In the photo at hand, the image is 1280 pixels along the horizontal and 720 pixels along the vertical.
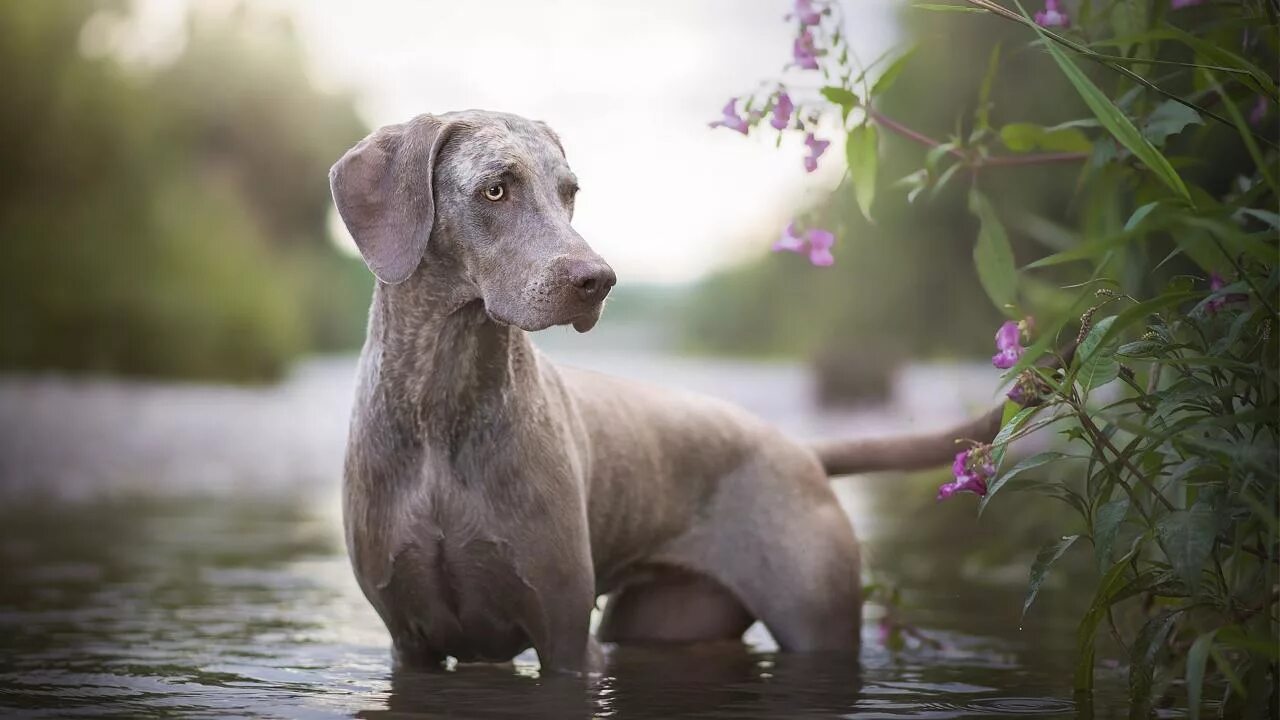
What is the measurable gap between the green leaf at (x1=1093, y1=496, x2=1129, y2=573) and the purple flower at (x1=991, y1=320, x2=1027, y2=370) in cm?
38

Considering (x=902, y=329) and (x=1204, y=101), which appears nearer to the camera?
(x=1204, y=101)

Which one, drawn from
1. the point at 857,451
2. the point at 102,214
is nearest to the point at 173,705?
the point at 857,451

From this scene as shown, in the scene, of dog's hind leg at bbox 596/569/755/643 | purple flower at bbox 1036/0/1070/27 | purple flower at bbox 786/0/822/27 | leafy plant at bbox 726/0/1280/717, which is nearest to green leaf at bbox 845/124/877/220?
leafy plant at bbox 726/0/1280/717

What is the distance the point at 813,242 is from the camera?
12.7 feet

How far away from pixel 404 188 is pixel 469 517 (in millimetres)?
788

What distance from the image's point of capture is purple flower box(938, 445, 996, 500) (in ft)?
9.79

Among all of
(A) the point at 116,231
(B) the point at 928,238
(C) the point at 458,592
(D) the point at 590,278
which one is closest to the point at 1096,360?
(D) the point at 590,278

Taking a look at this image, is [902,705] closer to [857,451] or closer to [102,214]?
[857,451]

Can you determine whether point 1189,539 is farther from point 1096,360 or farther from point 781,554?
point 781,554

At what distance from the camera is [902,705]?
3.44 m

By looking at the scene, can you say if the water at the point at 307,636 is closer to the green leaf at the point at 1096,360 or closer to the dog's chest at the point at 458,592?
the dog's chest at the point at 458,592

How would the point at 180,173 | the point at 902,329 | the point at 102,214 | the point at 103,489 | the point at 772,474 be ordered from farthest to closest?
the point at 180,173, the point at 102,214, the point at 902,329, the point at 103,489, the point at 772,474

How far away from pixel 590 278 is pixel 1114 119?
1.09 metres

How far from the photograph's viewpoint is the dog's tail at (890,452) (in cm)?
425
